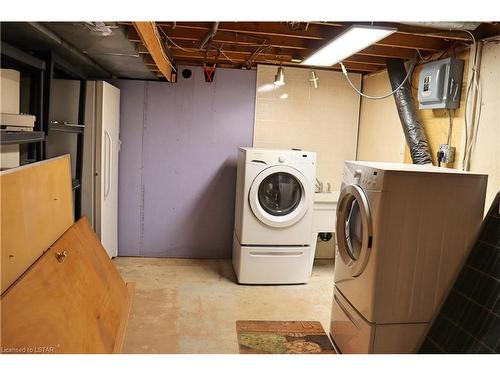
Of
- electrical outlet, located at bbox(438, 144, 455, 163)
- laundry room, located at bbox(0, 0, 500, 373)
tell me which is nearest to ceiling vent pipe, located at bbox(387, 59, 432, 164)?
laundry room, located at bbox(0, 0, 500, 373)

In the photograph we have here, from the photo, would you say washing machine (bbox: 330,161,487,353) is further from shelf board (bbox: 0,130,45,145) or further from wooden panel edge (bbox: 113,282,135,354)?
shelf board (bbox: 0,130,45,145)

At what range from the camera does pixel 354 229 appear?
111 inches

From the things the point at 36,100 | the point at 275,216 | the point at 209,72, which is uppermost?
the point at 209,72

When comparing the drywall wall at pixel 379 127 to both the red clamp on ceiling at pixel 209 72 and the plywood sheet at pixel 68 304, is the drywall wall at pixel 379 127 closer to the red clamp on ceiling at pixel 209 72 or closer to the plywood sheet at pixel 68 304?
the red clamp on ceiling at pixel 209 72

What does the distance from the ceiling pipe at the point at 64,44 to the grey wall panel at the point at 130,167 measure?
67 cm

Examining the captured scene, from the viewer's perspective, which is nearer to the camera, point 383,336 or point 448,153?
point 383,336

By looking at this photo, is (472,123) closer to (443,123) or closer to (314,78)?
(443,123)

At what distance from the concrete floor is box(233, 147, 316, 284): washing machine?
165 mm

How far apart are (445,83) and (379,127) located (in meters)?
1.31

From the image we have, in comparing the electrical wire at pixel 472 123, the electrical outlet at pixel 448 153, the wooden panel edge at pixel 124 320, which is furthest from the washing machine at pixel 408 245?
the wooden panel edge at pixel 124 320

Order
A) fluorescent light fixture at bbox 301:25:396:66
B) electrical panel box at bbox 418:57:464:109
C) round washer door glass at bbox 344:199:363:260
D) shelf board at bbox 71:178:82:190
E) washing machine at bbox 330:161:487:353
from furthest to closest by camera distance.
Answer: shelf board at bbox 71:178:82:190 → electrical panel box at bbox 418:57:464:109 → round washer door glass at bbox 344:199:363:260 → fluorescent light fixture at bbox 301:25:396:66 → washing machine at bbox 330:161:487:353

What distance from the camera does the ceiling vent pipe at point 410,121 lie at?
3.46m

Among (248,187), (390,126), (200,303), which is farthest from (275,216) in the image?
(390,126)

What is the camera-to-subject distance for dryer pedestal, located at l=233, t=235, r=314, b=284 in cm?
411
